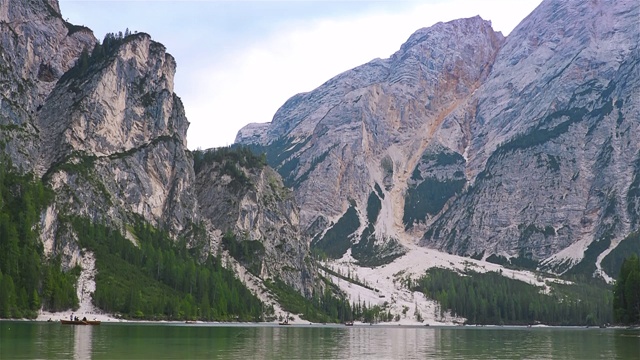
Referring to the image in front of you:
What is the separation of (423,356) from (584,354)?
897 inches

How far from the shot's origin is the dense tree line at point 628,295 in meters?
166

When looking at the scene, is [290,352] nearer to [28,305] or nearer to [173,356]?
[173,356]

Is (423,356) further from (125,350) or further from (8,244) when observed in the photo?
(8,244)

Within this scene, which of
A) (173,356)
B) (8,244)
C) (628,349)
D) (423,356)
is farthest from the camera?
(8,244)

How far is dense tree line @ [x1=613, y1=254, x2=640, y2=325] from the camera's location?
166375 millimetres

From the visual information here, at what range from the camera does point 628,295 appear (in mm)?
168250

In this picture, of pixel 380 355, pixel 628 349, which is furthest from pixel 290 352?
pixel 628 349

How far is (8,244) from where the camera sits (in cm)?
18962

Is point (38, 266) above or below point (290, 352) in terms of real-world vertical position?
above

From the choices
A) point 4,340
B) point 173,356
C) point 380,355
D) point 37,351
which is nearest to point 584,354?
point 380,355

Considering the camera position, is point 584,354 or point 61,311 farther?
point 61,311

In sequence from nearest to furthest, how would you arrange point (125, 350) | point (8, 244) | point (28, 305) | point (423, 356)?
1. point (125, 350)
2. point (423, 356)
3. point (28, 305)
4. point (8, 244)

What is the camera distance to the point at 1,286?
539 ft

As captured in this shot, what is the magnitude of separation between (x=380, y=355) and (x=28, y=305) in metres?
126
